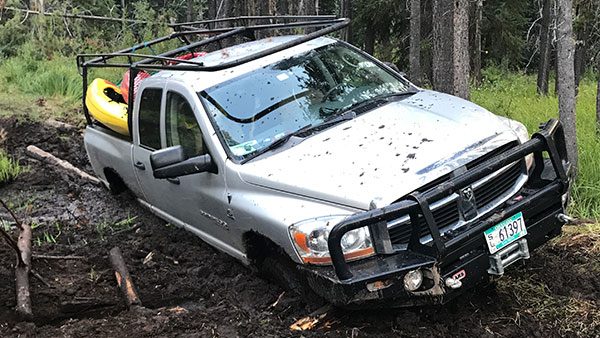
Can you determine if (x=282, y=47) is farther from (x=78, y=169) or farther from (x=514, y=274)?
(x=78, y=169)

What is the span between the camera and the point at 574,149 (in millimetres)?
5816

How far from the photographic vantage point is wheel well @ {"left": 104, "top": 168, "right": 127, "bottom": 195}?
652 centimetres

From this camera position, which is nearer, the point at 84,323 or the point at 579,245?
the point at 84,323

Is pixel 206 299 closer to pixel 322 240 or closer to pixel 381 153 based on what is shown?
pixel 322 240

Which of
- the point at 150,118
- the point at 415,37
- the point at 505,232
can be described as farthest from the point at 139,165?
the point at 415,37

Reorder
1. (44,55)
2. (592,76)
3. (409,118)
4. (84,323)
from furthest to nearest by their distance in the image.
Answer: (592,76)
(44,55)
(409,118)
(84,323)

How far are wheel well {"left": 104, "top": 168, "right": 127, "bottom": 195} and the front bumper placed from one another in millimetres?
3669

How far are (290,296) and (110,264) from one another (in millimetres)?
1978

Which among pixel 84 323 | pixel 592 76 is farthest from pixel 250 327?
pixel 592 76

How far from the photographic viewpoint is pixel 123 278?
4.74 metres

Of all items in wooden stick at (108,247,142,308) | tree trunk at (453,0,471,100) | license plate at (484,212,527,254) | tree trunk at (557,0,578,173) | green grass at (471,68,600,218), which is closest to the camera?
license plate at (484,212,527,254)

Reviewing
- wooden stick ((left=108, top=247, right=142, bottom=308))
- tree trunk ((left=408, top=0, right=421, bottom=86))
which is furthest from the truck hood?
tree trunk ((left=408, top=0, right=421, bottom=86))

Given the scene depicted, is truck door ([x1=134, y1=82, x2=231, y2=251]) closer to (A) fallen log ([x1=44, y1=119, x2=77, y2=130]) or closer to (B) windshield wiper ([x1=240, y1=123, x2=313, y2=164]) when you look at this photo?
(B) windshield wiper ([x1=240, y1=123, x2=313, y2=164])

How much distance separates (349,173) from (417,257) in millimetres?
687
